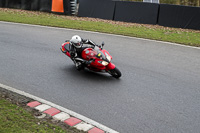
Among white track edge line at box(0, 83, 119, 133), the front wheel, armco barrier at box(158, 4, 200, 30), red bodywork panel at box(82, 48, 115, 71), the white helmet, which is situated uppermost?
armco barrier at box(158, 4, 200, 30)

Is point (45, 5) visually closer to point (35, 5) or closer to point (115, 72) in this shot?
point (35, 5)

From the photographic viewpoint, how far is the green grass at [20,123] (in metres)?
5.19

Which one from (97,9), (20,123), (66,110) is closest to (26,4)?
(97,9)

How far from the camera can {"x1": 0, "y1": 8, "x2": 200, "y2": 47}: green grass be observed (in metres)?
14.8

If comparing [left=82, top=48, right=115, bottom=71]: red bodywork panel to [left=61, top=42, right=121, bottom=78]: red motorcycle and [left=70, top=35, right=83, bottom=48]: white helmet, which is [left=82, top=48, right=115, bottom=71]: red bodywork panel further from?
[left=70, top=35, right=83, bottom=48]: white helmet

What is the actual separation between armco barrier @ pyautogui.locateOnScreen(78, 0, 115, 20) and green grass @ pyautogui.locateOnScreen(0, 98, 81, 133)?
14455 mm

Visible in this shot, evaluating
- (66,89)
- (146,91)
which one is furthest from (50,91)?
(146,91)

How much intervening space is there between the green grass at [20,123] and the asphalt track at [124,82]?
3.82ft

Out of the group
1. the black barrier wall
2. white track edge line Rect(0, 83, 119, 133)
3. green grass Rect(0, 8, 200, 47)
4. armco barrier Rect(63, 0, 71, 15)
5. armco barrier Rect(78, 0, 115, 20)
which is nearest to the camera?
white track edge line Rect(0, 83, 119, 133)

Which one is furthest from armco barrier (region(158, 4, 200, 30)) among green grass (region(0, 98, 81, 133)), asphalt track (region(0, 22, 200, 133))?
green grass (region(0, 98, 81, 133))

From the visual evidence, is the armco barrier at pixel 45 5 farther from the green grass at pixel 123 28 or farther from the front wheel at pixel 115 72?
the front wheel at pixel 115 72

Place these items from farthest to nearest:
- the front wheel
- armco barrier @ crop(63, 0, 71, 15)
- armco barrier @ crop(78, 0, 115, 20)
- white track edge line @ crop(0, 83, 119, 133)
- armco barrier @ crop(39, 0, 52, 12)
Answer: armco barrier @ crop(39, 0, 52, 12) → armco barrier @ crop(63, 0, 71, 15) → armco barrier @ crop(78, 0, 115, 20) → the front wheel → white track edge line @ crop(0, 83, 119, 133)

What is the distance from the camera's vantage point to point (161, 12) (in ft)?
59.5

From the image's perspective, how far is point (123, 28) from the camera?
1689cm
